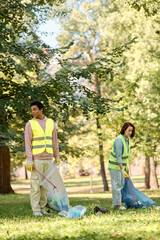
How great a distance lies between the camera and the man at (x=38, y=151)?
7641 mm

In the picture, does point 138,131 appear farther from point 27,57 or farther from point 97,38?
point 27,57

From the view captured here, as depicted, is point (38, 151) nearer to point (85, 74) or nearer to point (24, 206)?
point (85, 74)

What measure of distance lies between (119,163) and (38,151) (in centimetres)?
180

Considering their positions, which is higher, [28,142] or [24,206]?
[28,142]

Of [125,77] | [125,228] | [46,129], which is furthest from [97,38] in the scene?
[125,228]

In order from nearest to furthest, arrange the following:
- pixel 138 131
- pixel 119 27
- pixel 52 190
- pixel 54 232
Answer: pixel 54 232, pixel 52 190, pixel 138 131, pixel 119 27

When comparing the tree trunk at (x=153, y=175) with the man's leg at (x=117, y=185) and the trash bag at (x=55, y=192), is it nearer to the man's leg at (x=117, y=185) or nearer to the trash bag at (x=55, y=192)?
the man's leg at (x=117, y=185)

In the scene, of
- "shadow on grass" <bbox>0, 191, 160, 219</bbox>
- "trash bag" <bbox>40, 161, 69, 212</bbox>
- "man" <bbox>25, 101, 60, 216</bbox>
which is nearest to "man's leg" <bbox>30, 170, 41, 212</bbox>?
"man" <bbox>25, 101, 60, 216</bbox>

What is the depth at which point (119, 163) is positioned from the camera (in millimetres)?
8312

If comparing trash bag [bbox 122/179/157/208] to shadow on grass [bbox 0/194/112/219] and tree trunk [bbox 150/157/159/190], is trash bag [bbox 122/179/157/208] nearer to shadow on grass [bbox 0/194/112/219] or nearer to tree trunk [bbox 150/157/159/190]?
shadow on grass [bbox 0/194/112/219]

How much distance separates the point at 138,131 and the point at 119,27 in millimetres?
7203

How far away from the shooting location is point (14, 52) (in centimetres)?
1072

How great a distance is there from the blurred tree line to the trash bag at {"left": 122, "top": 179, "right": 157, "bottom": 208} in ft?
8.84

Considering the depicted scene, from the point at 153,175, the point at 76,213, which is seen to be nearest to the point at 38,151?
the point at 76,213
